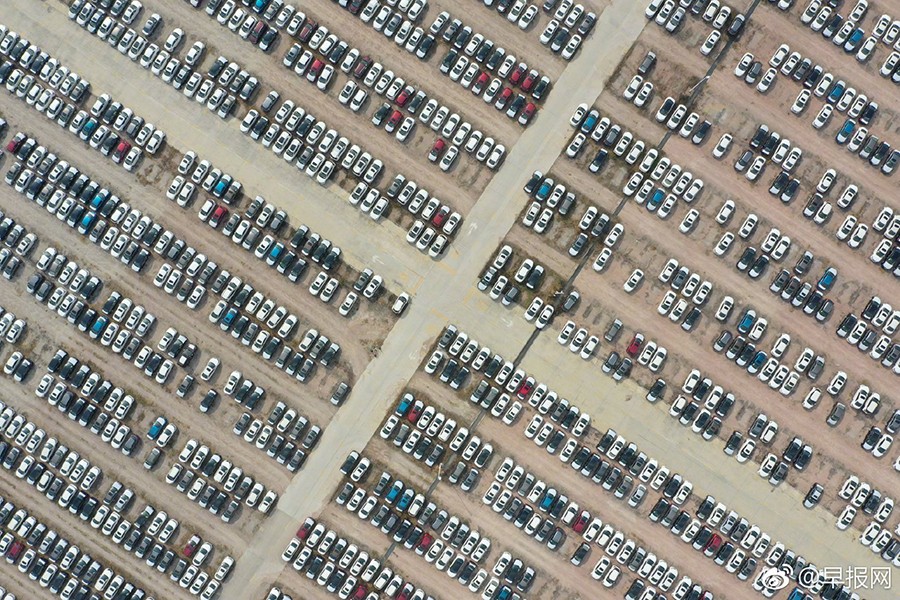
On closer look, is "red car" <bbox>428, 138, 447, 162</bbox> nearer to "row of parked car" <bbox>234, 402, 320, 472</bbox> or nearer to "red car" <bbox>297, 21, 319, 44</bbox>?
"red car" <bbox>297, 21, 319, 44</bbox>

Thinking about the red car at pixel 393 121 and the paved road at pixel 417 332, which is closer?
the red car at pixel 393 121

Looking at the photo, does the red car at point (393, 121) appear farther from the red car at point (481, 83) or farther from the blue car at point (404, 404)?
the blue car at point (404, 404)

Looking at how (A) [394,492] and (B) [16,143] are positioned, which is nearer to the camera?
(B) [16,143]

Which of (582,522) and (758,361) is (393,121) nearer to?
(758,361)

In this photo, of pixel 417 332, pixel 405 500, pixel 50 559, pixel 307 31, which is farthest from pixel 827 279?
pixel 50 559

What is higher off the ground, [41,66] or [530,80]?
[530,80]

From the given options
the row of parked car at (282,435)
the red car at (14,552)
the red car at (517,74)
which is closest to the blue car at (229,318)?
the row of parked car at (282,435)
